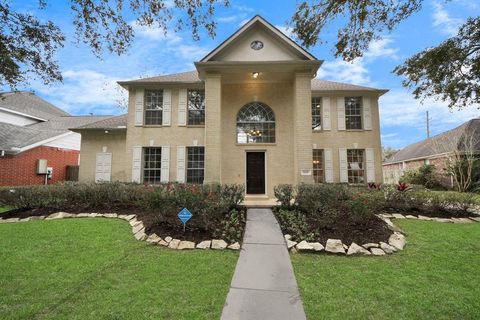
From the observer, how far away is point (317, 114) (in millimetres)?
13094

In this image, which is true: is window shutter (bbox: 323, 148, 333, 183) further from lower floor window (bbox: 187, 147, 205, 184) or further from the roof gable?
the roof gable

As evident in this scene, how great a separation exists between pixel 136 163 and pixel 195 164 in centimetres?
298

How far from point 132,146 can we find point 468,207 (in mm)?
14452

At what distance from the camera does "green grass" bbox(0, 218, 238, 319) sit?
10.1 feet

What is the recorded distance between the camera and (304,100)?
1056 centimetres

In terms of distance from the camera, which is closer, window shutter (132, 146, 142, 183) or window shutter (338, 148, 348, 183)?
window shutter (132, 146, 142, 183)

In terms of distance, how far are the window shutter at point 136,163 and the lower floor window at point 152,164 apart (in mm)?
273

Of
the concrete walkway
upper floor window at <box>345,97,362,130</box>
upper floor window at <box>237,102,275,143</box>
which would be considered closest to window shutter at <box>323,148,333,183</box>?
upper floor window at <box>345,97,362,130</box>

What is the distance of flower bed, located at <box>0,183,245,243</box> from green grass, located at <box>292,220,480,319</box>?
236 centimetres

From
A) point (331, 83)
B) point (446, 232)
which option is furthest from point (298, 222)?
point (331, 83)

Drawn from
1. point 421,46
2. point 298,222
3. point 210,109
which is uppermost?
point 421,46

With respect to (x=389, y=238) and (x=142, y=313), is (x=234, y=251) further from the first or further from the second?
(x=389, y=238)

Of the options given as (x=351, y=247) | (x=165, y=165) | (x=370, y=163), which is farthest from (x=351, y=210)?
(x=165, y=165)

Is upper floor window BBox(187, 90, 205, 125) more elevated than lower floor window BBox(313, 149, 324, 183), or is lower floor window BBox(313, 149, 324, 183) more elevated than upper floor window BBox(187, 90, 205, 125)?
upper floor window BBox(187, 90, 205, 125)
